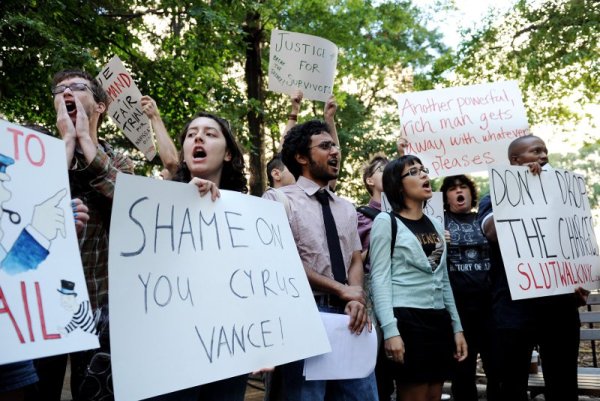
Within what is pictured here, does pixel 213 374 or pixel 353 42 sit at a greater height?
pixel 353 42

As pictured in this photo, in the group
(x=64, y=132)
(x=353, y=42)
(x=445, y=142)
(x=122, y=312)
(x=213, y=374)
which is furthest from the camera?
(x=353, y=42)

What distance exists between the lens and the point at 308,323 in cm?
258

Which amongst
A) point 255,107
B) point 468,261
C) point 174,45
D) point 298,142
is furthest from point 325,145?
point 174,45

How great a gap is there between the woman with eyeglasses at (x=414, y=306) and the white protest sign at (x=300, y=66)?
6.40 ft

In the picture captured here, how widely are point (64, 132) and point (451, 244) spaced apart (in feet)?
10.2

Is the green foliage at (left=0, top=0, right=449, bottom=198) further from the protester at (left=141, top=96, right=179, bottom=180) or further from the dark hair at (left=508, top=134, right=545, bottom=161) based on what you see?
the dark hair at (left=508, top=134, right=545, bottom=161)

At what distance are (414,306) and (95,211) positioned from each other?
1.66 meters

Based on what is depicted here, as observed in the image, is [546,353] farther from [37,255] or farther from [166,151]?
[37,255]

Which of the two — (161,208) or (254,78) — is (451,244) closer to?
(161,208)

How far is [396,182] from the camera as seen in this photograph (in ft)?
11.6

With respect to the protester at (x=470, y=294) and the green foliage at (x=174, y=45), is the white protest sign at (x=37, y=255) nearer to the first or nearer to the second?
the protester at (x=470, y=294)

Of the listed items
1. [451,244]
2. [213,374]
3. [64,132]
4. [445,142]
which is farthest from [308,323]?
[445,142]

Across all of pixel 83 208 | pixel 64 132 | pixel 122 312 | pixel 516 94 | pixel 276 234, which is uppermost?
pixel 516 94

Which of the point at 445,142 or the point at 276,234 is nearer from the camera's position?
the point at 276,234
